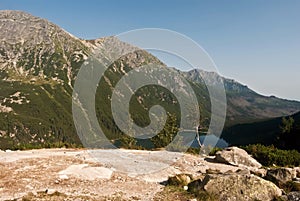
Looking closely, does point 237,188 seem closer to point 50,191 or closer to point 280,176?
point 280,176

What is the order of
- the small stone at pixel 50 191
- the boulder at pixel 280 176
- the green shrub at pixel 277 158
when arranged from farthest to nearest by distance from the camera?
the green shrub at pixel 277 158 < the boulder at pixel 280 176 < the small stone at pixel 50 191

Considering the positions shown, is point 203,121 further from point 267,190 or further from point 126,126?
point 267,190

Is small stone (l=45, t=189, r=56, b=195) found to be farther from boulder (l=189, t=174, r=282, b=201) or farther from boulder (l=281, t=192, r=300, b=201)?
boulder (l=281, t=192, r=300, b=201)

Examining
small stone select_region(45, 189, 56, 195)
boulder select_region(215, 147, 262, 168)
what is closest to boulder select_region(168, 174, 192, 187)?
small stone select_region(45, 189, 56, 195)

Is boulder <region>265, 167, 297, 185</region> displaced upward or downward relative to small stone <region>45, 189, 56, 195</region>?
→ upward


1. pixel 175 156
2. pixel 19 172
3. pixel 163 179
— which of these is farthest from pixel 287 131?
pixel 19 172

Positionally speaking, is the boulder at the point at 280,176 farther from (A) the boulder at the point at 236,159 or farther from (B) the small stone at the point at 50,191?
(B) the small stone at the point at 50,191

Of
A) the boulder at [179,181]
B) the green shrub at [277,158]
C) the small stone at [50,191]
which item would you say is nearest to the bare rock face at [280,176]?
the boulder at [179,181]

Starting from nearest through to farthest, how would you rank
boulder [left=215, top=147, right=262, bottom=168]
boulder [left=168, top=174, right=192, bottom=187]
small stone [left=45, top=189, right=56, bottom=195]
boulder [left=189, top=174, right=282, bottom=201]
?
small stone [left=45, top=189, right=56, bottom=195] < boulder [left=189, top=174, right=282, bottom=201] < boulder [left=168, top=174, right=192, bottom=187] < boulder [left=215, top=147, right=262, bottom=168]

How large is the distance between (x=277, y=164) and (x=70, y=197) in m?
32.7

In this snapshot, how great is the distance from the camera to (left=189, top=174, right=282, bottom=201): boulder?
20.7 metres

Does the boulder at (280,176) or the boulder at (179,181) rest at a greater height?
the boulder at (280,176)

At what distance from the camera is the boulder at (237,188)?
2070 centimetres

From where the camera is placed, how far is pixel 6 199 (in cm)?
1914
